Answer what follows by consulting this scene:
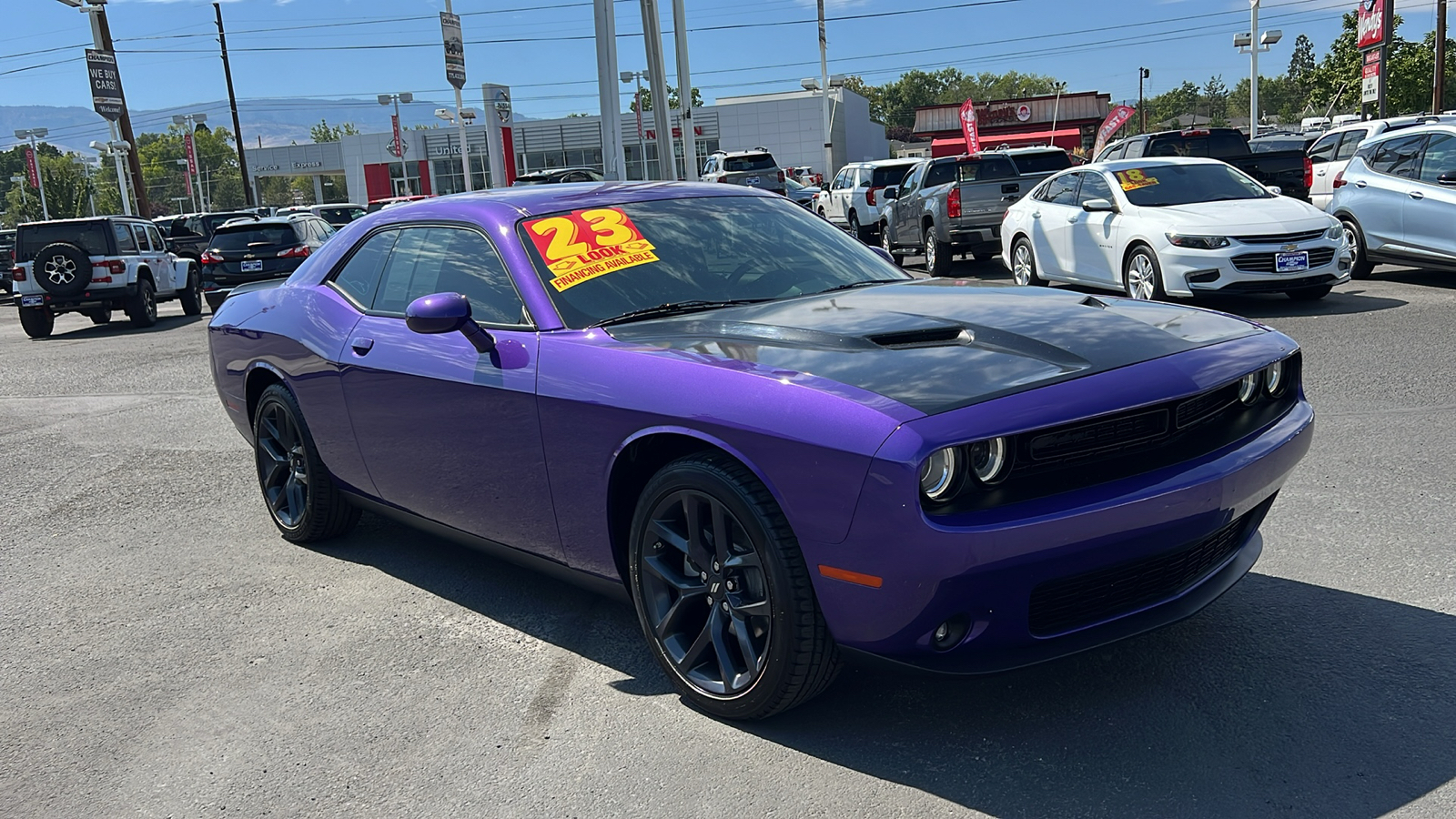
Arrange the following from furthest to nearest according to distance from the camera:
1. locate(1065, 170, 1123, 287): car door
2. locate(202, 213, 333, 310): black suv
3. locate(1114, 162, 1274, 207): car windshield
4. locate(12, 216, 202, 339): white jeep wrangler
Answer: locate(202, 213, 333, 310): black suv → locate(12, 216, 202, 339): white jeep wrangler → locate(1065, 170, 1123, 287): car door → locate(1114, 162, 1274, 207): car windshield

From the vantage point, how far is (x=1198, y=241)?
10.6 m

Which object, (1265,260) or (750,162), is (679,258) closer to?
(1265,260)

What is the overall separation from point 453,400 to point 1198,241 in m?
8.41

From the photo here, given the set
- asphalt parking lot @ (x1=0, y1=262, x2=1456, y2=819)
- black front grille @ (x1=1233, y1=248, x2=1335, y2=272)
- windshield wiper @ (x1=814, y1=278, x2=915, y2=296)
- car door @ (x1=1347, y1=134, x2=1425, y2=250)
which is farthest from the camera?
car door @ (x1=1347, y1=134, x2=1425, y2=250)

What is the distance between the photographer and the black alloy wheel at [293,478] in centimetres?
515

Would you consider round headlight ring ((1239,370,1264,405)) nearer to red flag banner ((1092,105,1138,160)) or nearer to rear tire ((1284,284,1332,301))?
rear tire ((1284,284,1332,301))

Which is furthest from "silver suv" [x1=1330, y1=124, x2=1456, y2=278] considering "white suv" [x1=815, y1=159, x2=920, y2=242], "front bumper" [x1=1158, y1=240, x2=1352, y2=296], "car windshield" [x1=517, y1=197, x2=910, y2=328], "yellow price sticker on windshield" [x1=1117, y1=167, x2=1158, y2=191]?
"white suv" [x1=815, y1=159, x2=920, y2=242]

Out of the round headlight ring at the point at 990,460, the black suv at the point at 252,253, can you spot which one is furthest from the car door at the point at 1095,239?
the black suv at the point at 252,253

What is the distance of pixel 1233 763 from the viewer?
9.56ft

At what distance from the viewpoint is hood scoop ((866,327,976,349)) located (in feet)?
10.7

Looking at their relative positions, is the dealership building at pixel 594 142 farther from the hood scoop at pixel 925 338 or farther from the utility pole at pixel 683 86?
the hood scoop at pixel 925 338

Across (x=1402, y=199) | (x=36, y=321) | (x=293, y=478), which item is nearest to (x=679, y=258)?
(x=293, y=478)

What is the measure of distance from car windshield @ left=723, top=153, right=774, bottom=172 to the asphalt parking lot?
29.3m

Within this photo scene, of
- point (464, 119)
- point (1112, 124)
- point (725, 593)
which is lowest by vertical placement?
point (725, 593)
